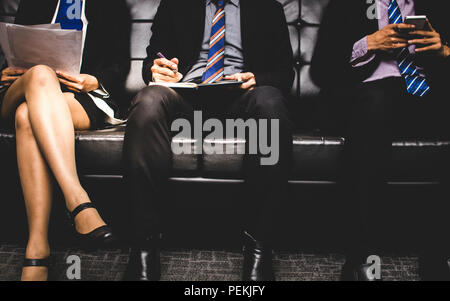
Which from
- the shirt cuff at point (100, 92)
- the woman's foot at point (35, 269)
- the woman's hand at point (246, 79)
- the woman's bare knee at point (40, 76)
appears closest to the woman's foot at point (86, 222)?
the woman's foot at point (35, 269)

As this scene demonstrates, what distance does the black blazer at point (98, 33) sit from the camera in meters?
1.35

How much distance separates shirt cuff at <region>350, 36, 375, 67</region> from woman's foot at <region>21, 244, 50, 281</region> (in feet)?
4.08

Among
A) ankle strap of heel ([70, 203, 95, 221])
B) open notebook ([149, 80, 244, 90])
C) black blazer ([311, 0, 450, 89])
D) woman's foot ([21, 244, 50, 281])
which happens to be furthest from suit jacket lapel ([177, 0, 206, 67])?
woman's foot ([21, 244, 50, 281])

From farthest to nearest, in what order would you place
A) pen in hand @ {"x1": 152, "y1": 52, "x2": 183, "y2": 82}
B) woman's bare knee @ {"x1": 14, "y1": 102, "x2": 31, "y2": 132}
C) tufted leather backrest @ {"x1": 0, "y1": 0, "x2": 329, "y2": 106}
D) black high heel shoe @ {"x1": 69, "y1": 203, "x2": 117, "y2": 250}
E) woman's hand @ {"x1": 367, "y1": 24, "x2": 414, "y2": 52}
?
tufted leather backrest @ {"x1": 0, "y1": 0, "x2": 329, "y2": 106}, pen in hand @ {"x1": 152, "y1": 52, "x2": 183, "y2": 82}, woman's hand @ {"x1": 367, "y1": 24, "x2": 414, "y2": 52}, woman's bare knee @ {"x1": 14, "y1": 102, "x2": 31, "y2": 132}, black high heel shoe @ {"x1": 69, "y1": 203, "x2": 117, "y2": 250}

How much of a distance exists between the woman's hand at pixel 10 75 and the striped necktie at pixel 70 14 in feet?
1.14

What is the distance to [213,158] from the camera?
107 cm

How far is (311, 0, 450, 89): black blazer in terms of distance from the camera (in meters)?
1.15

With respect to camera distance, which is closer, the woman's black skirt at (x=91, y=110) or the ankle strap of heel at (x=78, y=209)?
the ankle strap of heel at (x=78, y=209)

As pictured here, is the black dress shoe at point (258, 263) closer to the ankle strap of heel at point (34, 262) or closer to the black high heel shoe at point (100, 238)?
the black high heel shoe at point (100, 238)

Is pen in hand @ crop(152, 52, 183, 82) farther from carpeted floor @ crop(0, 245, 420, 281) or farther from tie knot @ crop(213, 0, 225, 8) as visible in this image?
carpeted floor @ crop(0, 245, 420, 281)

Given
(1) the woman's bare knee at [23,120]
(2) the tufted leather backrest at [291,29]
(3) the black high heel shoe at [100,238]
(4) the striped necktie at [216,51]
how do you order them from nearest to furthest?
(3) the black high heel shoe at [100,238], (1) the woman's bare knee at [23,120], (4) the striped necktie at [216,51], (2) the tufted leather backrest at [291,29]

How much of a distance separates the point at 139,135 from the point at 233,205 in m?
0.44
